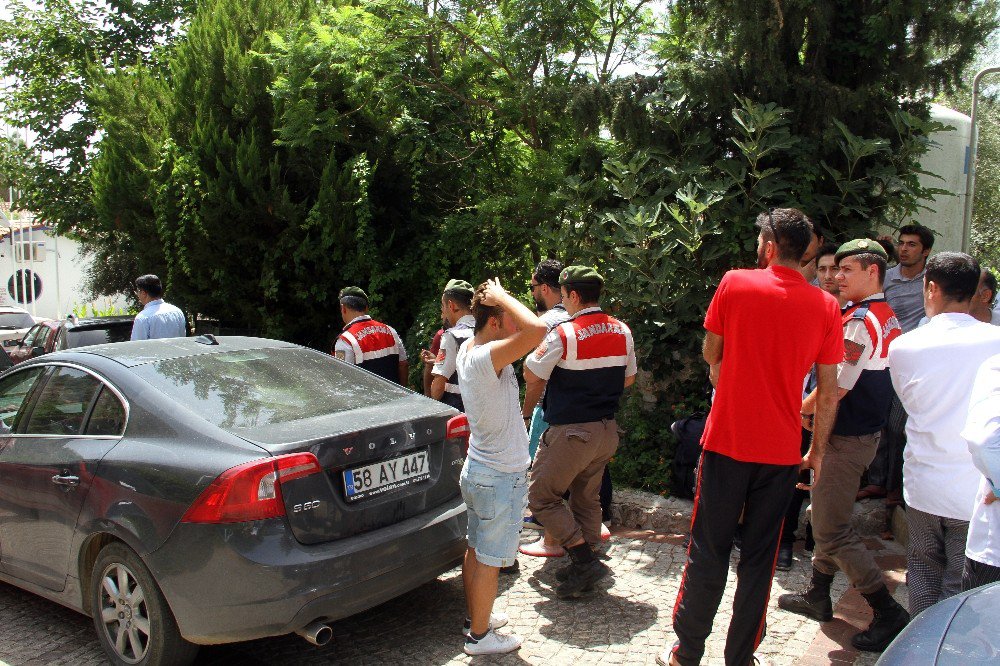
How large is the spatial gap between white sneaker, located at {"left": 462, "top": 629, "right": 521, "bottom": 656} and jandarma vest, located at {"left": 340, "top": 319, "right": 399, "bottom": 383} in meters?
2.80

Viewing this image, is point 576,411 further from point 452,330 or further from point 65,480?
point 65,480

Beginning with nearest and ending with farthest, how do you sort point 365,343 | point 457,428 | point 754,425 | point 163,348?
point 754,425
point 457,428
point 163,348
point 365,343

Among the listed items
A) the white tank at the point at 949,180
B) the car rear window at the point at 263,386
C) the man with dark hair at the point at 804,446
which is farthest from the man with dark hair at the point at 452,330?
the white tank at the point at 949,180

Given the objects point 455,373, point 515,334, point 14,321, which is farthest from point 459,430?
point 14,321

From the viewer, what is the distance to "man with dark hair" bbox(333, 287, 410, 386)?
635 cm

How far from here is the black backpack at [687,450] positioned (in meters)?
5.65

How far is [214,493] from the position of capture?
3426 mm

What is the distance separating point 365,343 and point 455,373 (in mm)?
1086

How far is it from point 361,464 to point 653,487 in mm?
3112

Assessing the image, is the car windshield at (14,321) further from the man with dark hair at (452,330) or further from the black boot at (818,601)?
the black boot at (818,601)

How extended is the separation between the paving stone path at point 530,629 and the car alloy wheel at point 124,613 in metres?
0.38

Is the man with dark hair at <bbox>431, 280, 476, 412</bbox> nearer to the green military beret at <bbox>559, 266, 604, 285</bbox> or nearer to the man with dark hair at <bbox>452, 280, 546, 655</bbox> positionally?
the green military beret at <bbox>559, 266, 604, 285</bbox>

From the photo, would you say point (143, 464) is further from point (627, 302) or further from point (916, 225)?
point (916, 225)

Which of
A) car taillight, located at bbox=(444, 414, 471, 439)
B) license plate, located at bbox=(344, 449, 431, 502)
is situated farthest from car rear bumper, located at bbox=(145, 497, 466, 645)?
car taillight, located at bbox=(444, 414, 471, 439)
